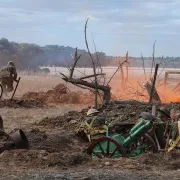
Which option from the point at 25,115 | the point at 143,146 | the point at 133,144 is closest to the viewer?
the point at 133,144

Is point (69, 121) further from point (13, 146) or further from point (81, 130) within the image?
point (13, 146)

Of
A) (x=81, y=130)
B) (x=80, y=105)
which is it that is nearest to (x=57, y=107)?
(x=80, y=105)

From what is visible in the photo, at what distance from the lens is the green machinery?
31.7ft

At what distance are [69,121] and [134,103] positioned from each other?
8.66 ft

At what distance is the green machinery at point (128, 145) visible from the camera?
31.7ft

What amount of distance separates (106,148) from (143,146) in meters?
1.00

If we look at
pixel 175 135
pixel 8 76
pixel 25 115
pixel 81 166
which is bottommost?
pixel 25 115

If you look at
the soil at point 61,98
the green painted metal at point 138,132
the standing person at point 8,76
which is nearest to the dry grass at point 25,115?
the soil at point 61,98

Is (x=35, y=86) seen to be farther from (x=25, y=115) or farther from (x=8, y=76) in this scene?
(x=25, y=115)

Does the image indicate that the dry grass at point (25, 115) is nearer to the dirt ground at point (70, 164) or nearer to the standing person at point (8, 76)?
the dirt ground at point (70, 164)

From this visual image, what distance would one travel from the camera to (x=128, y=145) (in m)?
9.98

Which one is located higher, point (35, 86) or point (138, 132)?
point (138, 132)

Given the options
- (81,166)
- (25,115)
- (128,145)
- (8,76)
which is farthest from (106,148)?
(8,76)

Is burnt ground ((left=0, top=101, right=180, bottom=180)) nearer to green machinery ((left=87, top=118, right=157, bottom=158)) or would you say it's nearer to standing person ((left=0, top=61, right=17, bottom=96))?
green machinery ((left=87, top=118, right=157, bottom=158))
